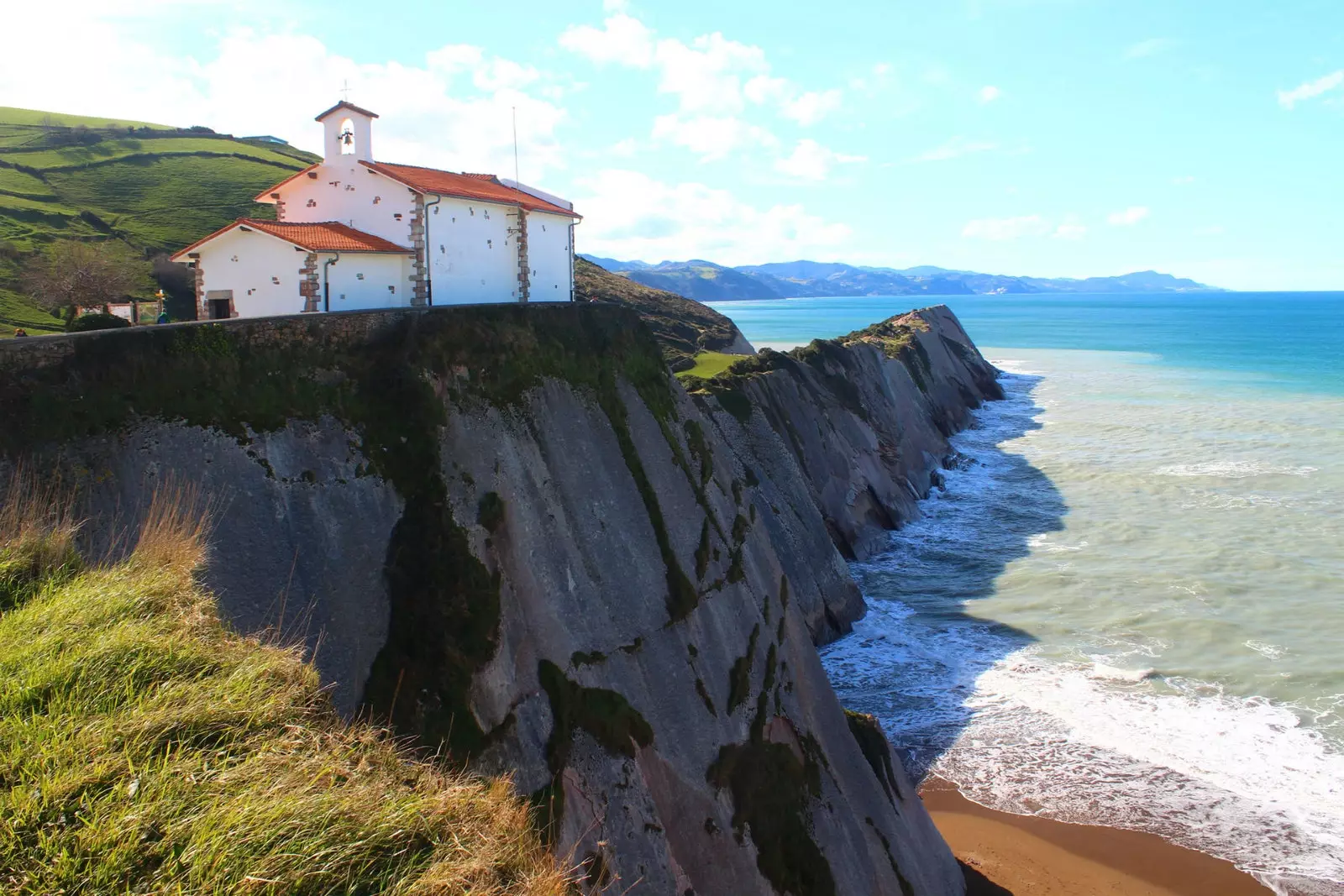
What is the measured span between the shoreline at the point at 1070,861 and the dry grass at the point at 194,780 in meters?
14.2

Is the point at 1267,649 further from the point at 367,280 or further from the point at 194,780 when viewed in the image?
the point at 194,780

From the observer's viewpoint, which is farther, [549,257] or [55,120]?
[55,120]

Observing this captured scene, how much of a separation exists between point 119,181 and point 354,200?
313 ft

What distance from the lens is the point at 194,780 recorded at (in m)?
7.02

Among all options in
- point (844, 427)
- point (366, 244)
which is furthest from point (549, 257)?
point (844, 427)

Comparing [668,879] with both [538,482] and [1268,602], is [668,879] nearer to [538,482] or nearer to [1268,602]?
[538,482]

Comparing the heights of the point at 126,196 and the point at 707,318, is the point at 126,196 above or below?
above

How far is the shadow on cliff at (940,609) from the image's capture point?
2623 cm

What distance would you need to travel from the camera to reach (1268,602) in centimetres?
3300

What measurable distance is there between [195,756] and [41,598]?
12.4ft

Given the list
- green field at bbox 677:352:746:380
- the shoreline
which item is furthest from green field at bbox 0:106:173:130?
the shoreline

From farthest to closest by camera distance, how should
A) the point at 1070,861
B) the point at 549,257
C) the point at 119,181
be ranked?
1. the point at 119,181
2. the point at 549,257
3. the point at 1070,861

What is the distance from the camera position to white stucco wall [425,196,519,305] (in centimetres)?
2589

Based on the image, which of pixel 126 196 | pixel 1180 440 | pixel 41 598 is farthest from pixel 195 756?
pixel 126 196
